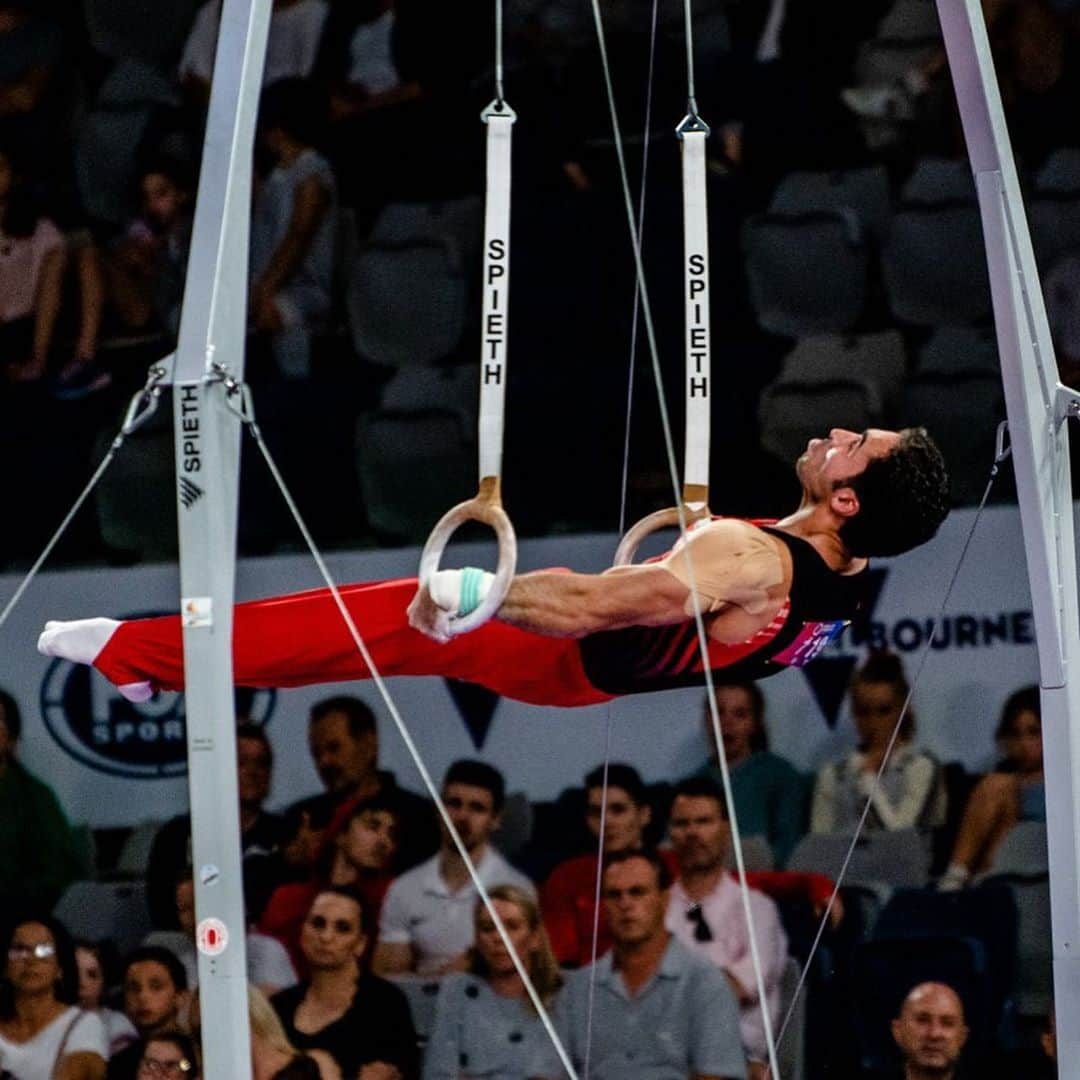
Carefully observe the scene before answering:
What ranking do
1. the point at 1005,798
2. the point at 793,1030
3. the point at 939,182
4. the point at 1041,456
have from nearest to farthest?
1. the point at 1041,456
2. the point at 793,1030
3. the point at 1005,798
4. the point at 939,182

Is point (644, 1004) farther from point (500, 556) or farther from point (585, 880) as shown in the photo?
point (500, 556)

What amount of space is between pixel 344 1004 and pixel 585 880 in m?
0.83

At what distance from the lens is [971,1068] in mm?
6266

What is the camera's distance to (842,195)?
7.97 metres

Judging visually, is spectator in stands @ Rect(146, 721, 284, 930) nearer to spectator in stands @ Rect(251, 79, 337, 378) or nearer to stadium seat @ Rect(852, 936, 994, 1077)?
spectator in stands @ Rect(251, 79, 337, 378)

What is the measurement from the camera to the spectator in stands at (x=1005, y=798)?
6750 mm

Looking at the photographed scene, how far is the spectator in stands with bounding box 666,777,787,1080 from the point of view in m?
6.55

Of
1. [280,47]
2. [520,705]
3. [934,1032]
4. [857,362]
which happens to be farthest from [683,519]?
[280,47]

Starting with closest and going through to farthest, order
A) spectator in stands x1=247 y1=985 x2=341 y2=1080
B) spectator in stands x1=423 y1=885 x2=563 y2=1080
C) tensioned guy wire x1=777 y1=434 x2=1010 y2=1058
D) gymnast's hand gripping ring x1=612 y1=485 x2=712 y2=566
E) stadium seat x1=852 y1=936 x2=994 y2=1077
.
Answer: gymnast's hand gripping ring x1=612 y1=485 x2=712 y2=566, tensioned guy wire x1=777 y1=434 x2=1010 y2=1058, stadium seat x1=852 y1=936 x2=994 y2=1077, spectator in stands x1=247 y1=985 x2=341 y2=1080, spectator in stands x1=423 y1=885 x2=563 y2=1080

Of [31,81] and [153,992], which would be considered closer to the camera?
[153,992]

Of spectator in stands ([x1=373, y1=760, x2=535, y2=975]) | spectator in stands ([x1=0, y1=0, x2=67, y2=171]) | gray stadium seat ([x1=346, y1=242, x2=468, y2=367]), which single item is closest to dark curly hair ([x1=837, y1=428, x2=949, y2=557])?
spectator in stands ([x1=373, y1=760, x2=535, y2=975])

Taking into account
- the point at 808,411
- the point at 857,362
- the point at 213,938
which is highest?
the point at 857,362

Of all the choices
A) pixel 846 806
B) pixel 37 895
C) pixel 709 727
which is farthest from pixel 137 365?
pixel 846 806

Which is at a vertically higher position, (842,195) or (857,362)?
(842,195)
